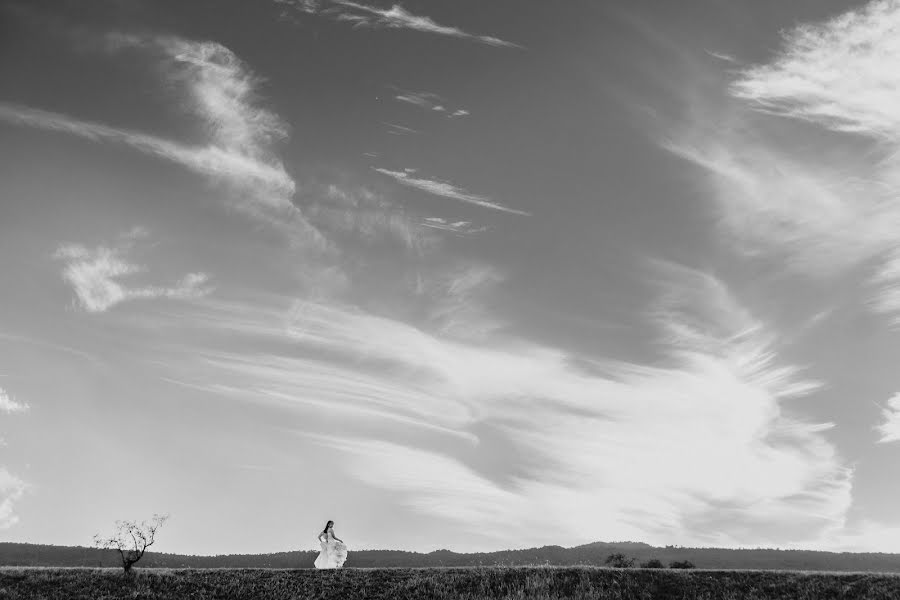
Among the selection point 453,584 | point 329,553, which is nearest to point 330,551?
point 329,553

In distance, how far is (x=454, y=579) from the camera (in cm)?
3712

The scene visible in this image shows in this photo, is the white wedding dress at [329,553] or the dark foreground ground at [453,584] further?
the white wedding dress at [329,553]

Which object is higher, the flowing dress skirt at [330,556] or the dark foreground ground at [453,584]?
the flowing dress skirt at [330,556]

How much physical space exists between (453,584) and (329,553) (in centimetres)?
838

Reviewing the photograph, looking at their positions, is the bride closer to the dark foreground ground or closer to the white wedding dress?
the white wedding dress

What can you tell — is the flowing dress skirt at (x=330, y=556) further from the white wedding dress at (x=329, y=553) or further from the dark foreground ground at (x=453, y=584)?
the dark foreground ground at (x=453, y=584)

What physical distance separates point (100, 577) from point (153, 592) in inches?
145

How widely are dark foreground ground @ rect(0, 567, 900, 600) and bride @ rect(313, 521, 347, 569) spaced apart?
1.87m

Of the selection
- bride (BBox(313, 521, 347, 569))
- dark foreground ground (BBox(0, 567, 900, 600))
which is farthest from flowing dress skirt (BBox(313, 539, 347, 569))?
dark foreground ground (BBox(0, 567, 900, 600))

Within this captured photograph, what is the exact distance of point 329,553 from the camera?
40.5 metres

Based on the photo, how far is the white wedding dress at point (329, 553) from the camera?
40.4 meters

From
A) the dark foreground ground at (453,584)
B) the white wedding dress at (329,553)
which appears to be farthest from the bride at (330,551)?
the dark foreground ground at (453,584)

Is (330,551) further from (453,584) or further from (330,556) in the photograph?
(453,584)

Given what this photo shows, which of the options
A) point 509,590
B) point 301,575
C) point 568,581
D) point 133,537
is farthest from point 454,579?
point 133,537
